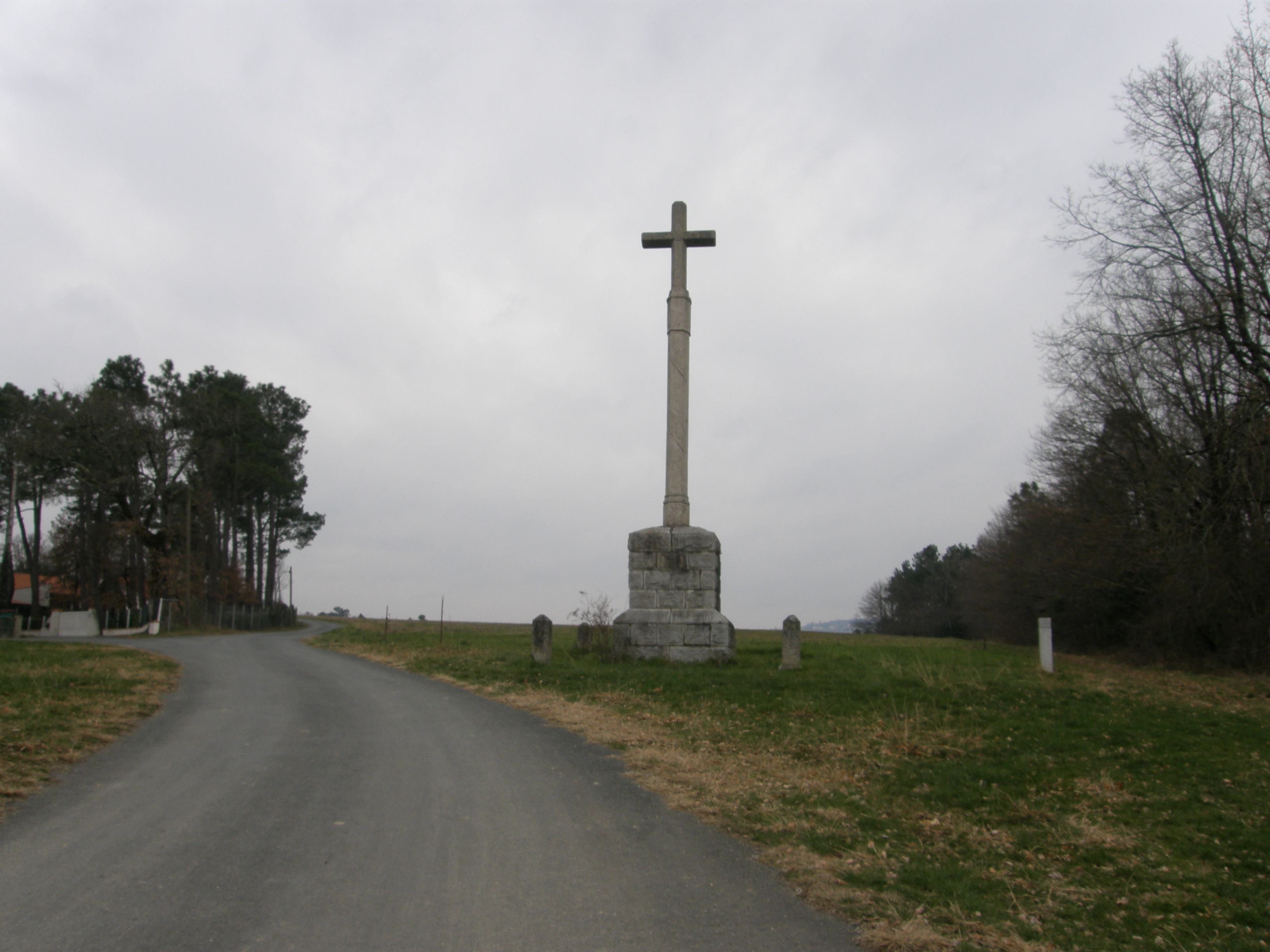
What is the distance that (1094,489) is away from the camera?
957 inches

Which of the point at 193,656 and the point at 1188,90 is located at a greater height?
the point at 1188,90

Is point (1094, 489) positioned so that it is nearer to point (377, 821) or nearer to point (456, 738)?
point (456, 738)

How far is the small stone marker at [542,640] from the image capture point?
50.6 ft

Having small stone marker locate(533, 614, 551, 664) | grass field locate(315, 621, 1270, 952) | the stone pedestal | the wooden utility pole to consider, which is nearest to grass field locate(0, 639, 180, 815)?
grass field locate(315, 621, 1270, 952)

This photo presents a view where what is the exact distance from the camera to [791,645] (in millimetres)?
14914

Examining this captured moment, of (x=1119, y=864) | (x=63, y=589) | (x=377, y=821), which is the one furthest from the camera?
(x=63, y=589)

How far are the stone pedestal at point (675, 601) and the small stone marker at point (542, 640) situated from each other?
1.23 meters

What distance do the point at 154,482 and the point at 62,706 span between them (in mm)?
32031

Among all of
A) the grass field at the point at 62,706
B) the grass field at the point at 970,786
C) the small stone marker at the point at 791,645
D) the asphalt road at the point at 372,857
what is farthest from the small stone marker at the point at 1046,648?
the grass field at the point at 62,706

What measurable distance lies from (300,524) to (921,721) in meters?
49.1

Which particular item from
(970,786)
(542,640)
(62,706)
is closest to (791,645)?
(542,640)

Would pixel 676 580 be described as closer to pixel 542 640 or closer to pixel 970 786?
pixel 542 640

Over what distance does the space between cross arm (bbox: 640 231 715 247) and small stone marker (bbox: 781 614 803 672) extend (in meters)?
7.69

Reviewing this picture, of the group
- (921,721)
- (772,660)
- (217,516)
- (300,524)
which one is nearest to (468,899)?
(921,721)
